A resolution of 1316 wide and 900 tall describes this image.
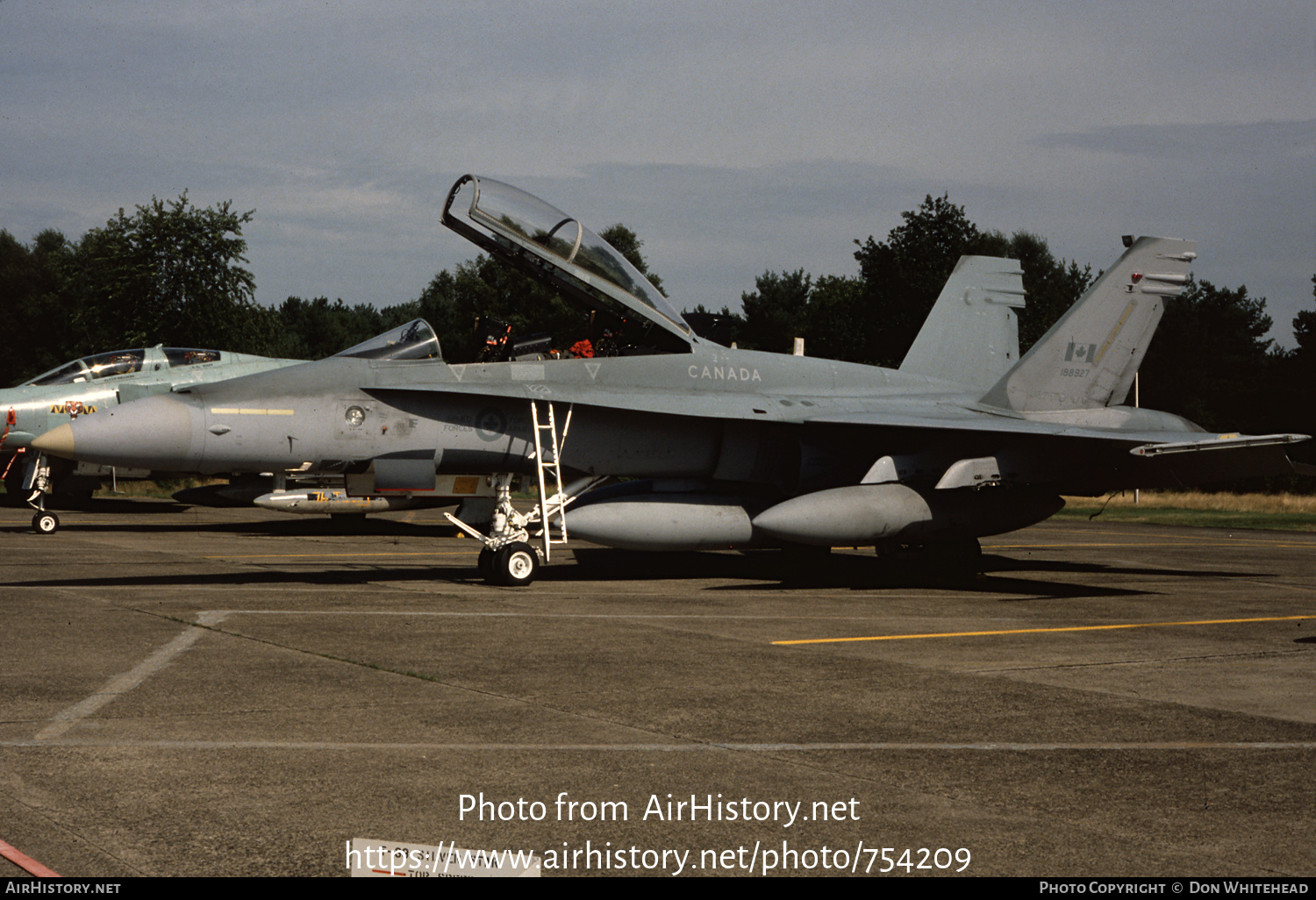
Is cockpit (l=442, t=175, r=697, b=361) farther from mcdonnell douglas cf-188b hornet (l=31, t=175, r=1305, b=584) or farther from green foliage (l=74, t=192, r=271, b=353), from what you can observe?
green foliage (l=74, t=192, r=271, b=353)

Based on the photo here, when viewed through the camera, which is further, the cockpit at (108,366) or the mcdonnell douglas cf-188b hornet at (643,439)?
the cockpit at (108,366)

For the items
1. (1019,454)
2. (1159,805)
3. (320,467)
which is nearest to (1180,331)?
(1019,454)

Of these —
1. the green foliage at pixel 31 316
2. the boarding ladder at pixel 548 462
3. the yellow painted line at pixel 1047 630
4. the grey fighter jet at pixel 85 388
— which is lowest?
the yellow painted line at pixel 1047 630

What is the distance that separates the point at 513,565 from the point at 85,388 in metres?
11.4

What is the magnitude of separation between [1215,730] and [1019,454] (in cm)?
772

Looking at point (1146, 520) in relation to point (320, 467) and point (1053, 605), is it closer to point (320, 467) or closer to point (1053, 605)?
point (1053, 605)

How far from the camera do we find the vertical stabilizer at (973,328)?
17500 millimetres

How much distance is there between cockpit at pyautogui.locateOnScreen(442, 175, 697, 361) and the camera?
12.7 meters

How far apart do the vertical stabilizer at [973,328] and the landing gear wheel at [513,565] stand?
6900mm

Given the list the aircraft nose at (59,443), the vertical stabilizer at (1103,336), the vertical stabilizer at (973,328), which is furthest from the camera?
the vertical stabilizer at (973,328)

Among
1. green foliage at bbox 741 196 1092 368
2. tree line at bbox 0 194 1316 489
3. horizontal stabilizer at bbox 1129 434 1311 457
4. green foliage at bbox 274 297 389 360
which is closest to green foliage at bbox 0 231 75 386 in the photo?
tree line at bbox 0 194 1316 489

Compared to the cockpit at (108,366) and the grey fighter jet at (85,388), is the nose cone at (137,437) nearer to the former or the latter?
the grey fighter jet at (85,388)

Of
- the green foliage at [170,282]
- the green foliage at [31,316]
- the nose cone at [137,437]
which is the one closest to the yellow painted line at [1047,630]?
the nose cone at [137,437]

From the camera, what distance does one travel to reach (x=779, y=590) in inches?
518
